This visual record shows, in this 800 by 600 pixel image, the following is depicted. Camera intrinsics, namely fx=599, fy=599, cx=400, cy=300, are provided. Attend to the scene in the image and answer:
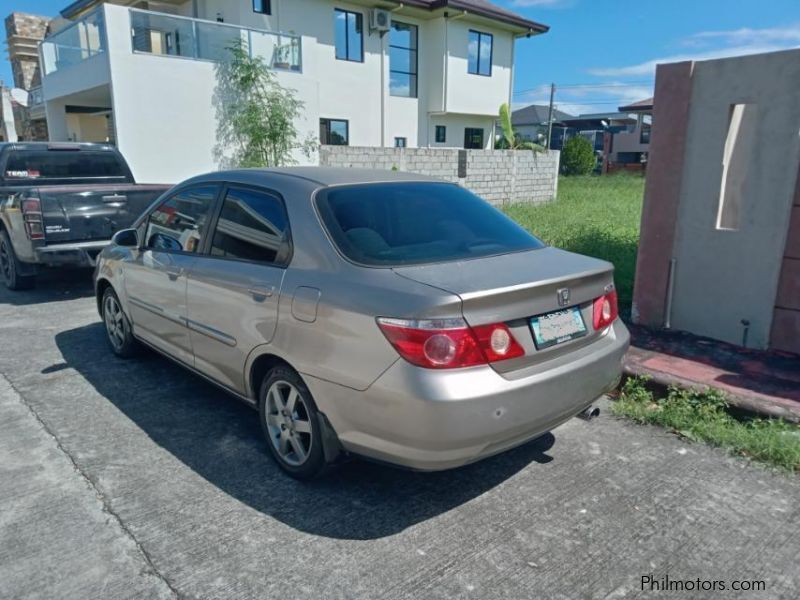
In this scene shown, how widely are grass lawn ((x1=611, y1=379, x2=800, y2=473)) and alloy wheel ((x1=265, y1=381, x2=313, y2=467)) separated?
232 centimetres

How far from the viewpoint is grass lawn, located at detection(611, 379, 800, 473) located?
3.59m

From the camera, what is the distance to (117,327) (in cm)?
530

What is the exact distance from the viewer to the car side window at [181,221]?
4.06 m

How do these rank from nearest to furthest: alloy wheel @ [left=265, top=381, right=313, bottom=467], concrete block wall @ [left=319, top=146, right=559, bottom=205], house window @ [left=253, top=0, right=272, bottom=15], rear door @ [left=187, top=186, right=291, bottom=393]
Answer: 1. alloy wheel @ [left=265, top=381, right=313, bottom=467]
2. rear door @ [left=187, top=186, right=291, bottom=393]
3. concrete block wall @ [left=319, top=146, right=559, bottom=205]
4. house window @ [left=253, top=0, right=272, bottom=15]

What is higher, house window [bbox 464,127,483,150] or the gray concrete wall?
house window [bbox 464,127,483,150]

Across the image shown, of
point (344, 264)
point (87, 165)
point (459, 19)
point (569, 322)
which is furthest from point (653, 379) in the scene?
point (459, 19)

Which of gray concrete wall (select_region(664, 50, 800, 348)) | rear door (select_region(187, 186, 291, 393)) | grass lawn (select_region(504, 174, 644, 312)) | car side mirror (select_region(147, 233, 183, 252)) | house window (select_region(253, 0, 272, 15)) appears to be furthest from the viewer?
house window (select_region(253, 0, 272, 15))

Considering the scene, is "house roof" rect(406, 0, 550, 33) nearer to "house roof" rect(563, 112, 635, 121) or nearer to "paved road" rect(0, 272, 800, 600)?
"paved road" rect(0, 272, 800, 600)

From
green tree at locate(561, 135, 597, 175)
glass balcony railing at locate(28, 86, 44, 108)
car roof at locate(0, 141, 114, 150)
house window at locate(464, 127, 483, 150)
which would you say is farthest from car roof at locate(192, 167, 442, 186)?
green tree at locate(561, 135, 597, 175)

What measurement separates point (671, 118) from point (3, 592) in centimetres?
578

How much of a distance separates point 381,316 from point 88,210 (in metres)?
5.95

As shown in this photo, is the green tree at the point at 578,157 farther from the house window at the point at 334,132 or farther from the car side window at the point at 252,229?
the car side window at the point at 252,229

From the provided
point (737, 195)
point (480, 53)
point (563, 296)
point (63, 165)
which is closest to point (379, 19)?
point (480, 53)

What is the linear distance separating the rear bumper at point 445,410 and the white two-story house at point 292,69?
11.7m
